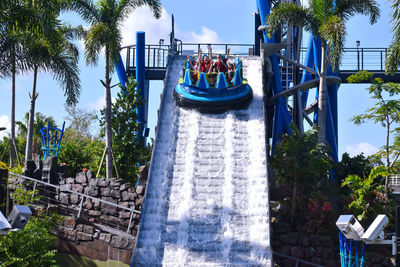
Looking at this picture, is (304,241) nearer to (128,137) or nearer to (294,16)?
(294,16)

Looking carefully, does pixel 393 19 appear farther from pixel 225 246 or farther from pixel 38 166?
pixel 38 166

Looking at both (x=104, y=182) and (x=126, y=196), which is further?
(x=104, y=182)

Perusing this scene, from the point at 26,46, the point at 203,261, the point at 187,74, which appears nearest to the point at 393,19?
the point at 203,261

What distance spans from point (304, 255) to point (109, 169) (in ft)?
22.5

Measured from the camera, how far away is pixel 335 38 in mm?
16891

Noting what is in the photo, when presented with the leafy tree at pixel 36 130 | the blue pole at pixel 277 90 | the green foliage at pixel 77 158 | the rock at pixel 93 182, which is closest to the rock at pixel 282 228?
the rock at pixel 93 182

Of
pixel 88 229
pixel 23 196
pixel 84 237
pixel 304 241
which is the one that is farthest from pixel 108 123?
pixel 304 241

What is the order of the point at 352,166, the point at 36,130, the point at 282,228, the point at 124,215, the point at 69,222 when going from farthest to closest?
1. the point at 36,130
2. the point at 352,166
3. the point at 124,215
4. the point at 282,228
5. the point at 69,222

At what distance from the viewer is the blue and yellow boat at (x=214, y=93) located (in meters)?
17.7

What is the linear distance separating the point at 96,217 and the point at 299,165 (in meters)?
5.44

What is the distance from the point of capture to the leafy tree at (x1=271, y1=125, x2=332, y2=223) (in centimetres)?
1499

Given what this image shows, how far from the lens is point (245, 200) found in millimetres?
13922

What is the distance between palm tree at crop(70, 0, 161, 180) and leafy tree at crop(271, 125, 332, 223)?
5629 millimetres

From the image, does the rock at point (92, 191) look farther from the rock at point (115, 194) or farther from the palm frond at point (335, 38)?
the palm frond at point (335, 38)
